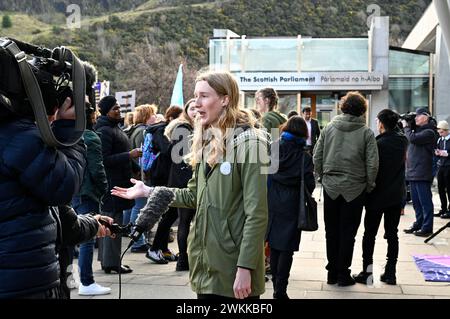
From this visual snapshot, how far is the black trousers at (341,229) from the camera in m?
6.29

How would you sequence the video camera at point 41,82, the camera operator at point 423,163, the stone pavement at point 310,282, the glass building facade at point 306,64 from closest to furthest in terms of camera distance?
the video camera at point 41,82
the stone pavement at point 310,282
the camera operator at point 423,163
the glass building facade at point 306,64

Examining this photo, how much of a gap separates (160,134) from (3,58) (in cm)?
529

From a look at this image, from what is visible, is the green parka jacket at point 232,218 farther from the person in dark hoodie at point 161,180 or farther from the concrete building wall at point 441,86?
the concrete building wall at point 441,86

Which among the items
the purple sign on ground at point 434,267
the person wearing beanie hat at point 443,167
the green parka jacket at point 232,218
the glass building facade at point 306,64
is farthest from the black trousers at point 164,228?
the glass building facade at point 306,64

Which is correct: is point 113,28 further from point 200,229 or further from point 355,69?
point 200,229

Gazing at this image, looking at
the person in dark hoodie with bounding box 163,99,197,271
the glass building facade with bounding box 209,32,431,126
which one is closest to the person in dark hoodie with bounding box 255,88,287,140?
the person in dark hoodie with bounding box 163,99,197,271

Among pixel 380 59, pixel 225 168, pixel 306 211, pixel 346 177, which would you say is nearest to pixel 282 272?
pixel 306 211

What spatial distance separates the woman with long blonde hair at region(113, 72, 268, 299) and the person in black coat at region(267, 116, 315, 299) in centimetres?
230

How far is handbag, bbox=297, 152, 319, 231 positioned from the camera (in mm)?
5477

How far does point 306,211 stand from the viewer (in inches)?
218

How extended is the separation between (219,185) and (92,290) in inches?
127

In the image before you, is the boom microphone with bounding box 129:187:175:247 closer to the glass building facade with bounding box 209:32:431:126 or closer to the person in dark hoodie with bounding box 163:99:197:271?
the person in dark hoodie with bounding box 163:99:197:271

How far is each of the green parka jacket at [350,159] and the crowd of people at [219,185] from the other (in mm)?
12
